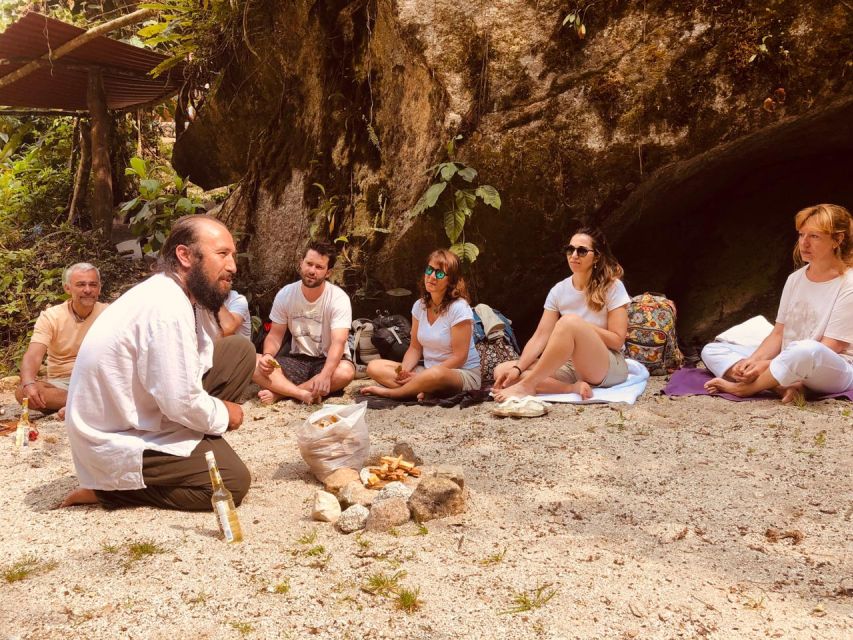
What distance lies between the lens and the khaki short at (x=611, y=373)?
5633 millimetres

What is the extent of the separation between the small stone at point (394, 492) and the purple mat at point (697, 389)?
2.92 m

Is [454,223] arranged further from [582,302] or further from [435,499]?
[435,499]

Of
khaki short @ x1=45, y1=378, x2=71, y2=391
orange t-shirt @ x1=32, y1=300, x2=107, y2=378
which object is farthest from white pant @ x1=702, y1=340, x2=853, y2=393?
khaki short @ x1=45, y1=378, x2=71, y2=391

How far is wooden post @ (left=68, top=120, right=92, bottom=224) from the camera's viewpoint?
11.2m

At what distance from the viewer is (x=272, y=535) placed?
3.27 m

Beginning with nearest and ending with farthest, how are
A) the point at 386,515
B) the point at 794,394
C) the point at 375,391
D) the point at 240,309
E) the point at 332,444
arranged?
the point at 386,515 → the point at 332,444 → the point at 794,394 → the point at 375,391 → the point at 240,309

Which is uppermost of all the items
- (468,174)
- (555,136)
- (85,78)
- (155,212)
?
Answer: (85,78)

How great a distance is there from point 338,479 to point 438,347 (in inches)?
96.4

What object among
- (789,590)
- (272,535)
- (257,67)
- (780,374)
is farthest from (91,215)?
(789,590)

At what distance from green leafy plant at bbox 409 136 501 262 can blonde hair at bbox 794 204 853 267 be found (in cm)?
276

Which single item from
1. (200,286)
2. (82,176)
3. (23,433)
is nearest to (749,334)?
(200,286)

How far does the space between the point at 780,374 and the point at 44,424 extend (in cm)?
577

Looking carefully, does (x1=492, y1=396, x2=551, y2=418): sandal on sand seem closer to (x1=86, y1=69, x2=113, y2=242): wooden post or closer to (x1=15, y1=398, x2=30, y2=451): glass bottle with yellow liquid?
(x1=15, y1=398, x2=30, y2=451): glass bottle with yellow liquid

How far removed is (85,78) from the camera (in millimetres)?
9773
